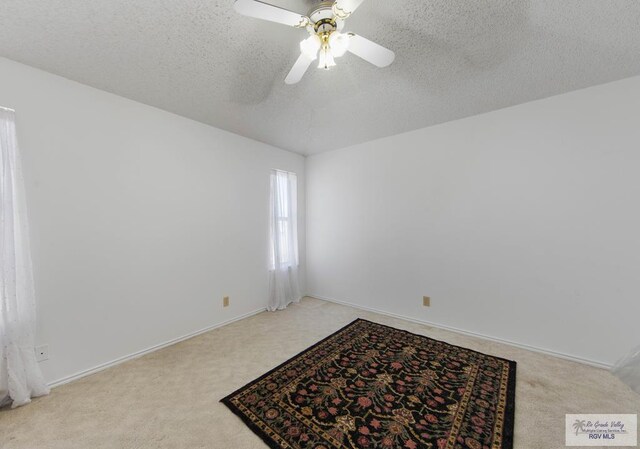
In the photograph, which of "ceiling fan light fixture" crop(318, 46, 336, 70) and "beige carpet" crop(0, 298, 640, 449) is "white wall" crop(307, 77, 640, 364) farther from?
"ceiling fan light fixture" crop(318, 46, 336, 70)

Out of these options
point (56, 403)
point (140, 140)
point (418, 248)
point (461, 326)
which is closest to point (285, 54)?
point (140, 140)

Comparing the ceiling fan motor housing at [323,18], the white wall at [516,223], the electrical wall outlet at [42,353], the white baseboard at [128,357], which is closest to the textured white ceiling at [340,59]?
the ceiling fan motor housing at [323,18]

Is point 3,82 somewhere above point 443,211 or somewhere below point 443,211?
above

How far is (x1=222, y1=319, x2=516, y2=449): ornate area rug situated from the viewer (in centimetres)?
146

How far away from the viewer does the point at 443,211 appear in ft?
9.67

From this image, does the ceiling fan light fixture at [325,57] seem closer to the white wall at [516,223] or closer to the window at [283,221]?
the white wall at [516,223]

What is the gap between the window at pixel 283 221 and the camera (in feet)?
12.0

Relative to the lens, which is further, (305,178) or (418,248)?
(305,178)

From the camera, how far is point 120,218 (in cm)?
227

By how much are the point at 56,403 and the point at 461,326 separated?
11.9 feet

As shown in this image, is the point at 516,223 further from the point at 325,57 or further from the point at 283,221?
the point at 283,221

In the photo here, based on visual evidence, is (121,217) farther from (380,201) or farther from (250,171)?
(380,201)

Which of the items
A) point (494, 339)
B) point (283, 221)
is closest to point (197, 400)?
point (283, 221)

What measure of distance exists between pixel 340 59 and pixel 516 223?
2.29 m
